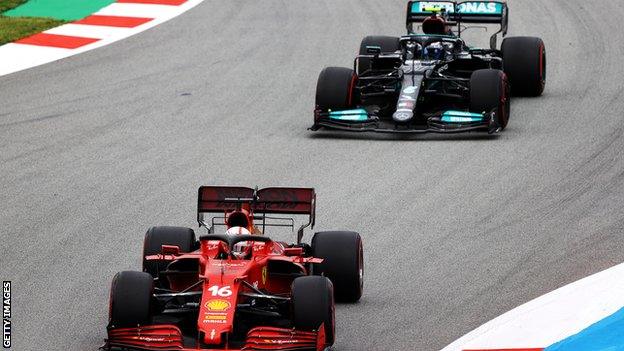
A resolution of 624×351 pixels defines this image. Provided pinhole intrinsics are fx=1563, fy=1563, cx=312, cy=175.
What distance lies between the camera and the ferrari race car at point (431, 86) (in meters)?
18.5

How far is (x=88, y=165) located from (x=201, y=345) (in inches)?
297

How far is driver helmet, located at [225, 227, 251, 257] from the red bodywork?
0.06 meters

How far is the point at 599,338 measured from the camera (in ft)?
34.1

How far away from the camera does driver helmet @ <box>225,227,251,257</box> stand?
11119 mm

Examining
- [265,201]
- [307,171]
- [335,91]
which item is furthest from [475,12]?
[265,201]

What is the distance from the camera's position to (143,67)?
23250 mm

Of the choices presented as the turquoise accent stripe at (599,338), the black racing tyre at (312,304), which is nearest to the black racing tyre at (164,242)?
the black racing tyre at (312,304)

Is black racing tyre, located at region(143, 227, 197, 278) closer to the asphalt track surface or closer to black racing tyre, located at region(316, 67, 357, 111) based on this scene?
the asphalt track surface

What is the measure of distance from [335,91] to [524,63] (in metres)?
3.13

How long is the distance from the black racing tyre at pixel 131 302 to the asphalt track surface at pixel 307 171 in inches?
24.5

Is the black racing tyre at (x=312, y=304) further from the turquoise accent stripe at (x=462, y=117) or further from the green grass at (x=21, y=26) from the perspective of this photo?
the green grass at (x=21, y=26)

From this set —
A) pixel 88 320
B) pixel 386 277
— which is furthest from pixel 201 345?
pixel 386 277

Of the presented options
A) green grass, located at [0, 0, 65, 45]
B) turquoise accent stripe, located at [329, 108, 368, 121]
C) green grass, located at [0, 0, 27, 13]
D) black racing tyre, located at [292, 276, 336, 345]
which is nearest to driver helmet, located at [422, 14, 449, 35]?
turquoise accent stripe, located at [329, 108, 368, 121]

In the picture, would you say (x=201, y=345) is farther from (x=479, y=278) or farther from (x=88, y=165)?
(x=88, y=165)
